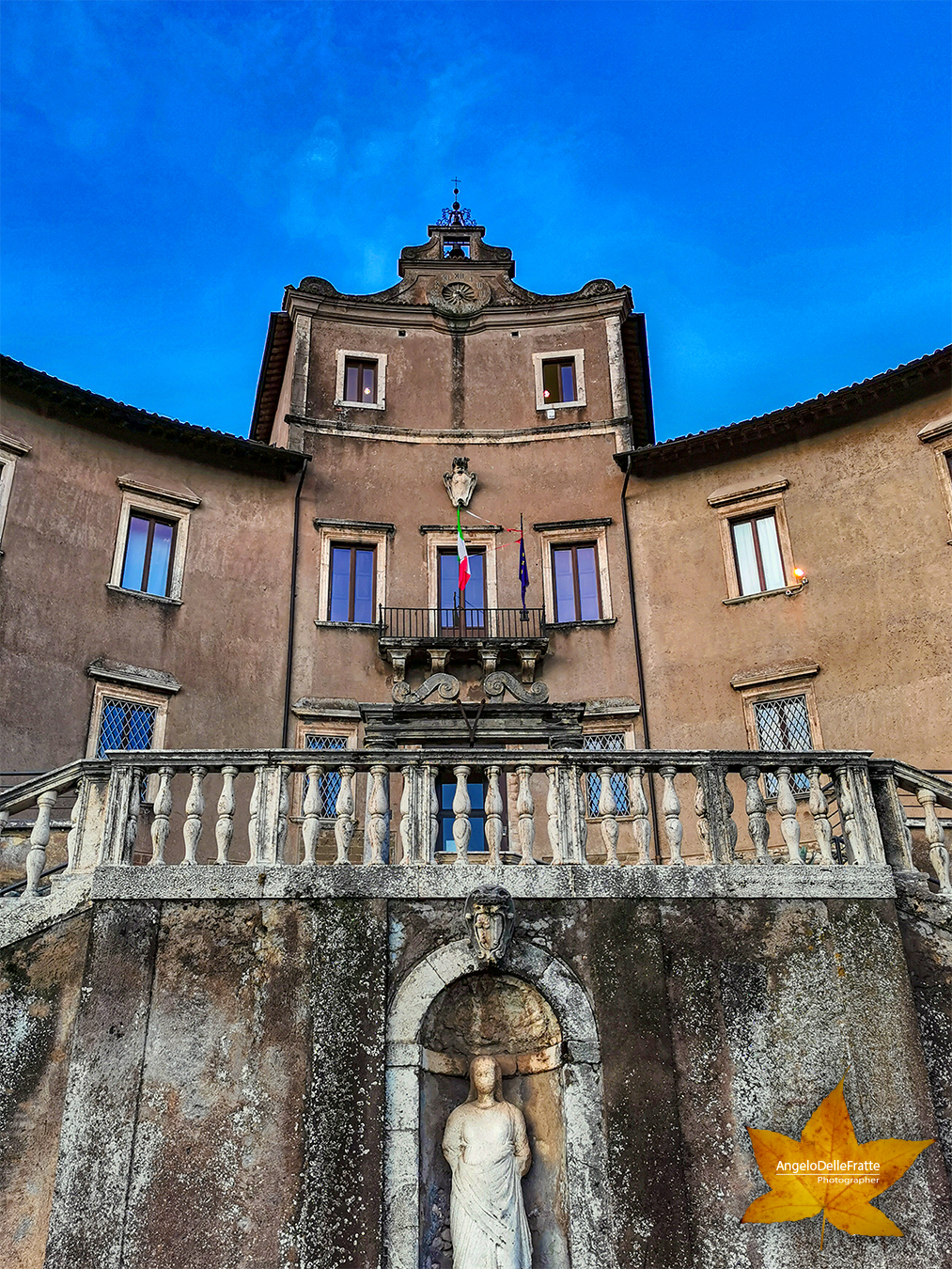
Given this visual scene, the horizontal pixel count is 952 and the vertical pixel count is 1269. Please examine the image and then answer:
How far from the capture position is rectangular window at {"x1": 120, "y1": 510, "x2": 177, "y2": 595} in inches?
840

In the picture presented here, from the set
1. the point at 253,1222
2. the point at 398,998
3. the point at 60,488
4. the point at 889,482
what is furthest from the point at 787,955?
the point at 60,488

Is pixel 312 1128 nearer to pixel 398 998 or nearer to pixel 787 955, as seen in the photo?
pixel 398 998

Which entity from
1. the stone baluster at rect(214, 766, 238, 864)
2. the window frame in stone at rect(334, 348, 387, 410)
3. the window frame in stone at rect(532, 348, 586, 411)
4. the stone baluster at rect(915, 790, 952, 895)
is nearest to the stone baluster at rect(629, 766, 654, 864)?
the stone baluster at rect(915, 790, 952, 895)

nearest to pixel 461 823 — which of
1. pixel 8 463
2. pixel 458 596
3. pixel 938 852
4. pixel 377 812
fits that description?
pixel 377 812

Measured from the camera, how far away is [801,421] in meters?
22.1

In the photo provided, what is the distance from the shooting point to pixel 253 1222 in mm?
9250

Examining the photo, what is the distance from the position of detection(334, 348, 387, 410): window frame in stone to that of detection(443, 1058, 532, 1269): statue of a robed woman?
1697 centimetres

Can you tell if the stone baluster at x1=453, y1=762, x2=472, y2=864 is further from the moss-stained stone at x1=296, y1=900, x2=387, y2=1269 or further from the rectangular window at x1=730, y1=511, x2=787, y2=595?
the rectangular window at x1=730, y1=511, x2=787, y2=595

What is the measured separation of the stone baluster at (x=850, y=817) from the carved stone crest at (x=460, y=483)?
1311cm

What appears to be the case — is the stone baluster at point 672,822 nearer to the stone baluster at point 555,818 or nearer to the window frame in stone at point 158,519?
the stone baluster at point 555,818

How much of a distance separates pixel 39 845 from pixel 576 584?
1380 centimetres

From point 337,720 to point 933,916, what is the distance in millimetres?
12731

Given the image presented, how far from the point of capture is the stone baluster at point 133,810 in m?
10.9

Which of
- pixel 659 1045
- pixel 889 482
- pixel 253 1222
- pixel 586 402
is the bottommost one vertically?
pixel 253 1222
